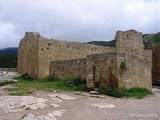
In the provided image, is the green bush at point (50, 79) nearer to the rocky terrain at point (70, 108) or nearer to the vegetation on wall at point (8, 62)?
the rocky terrain at point (70, 108)

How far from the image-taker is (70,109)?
40.1 ft

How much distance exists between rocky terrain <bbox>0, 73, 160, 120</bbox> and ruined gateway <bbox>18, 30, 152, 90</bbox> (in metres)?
2.49

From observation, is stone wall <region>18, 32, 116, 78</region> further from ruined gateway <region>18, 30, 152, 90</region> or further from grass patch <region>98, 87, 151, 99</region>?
grass patch <region>98, 87, 151, 99</region>

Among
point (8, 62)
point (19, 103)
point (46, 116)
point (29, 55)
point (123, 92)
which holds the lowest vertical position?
point (46, 116)

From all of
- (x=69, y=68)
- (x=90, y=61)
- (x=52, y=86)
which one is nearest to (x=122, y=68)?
(x=90, y=61)

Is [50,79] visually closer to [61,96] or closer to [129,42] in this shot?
[61,96]

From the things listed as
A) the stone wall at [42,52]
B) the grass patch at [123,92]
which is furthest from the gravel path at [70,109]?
the stone wall at [42,52]

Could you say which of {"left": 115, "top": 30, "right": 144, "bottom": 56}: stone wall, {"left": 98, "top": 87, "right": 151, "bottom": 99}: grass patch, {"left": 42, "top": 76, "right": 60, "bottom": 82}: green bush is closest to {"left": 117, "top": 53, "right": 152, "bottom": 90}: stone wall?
{"left": 98, "top": 87, "right": 151, "bottom": 99}: grass patch

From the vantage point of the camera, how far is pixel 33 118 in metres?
10.5

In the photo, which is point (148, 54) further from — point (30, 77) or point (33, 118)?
point (33, 118)

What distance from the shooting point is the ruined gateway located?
1756 centimetres

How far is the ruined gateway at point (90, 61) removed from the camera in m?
17.6

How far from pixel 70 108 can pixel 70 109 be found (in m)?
0.26

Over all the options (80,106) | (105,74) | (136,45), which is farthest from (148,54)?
(80,106)
